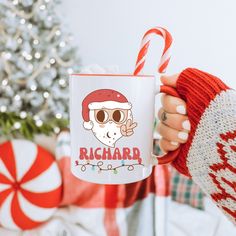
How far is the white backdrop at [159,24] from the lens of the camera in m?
1.60

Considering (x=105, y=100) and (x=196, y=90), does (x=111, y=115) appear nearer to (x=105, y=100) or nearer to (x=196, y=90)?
(x=105, y=100)

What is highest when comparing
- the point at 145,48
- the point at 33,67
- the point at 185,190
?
the point at 145,48

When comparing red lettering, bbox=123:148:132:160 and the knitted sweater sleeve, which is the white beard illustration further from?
the knitted sweater sleeve

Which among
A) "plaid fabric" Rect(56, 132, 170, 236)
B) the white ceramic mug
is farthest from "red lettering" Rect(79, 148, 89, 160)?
"plaid fabric" Rect(56, 132, 170, 236)

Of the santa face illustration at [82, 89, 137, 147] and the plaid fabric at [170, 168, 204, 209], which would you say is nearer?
the santa face illustration at [82, 89, 137, 147]

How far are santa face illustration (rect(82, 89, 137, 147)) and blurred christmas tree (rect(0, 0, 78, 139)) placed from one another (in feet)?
2.65

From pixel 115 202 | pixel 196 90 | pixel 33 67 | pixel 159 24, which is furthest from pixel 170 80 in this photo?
pixel 159 24

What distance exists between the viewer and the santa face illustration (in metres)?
0.55

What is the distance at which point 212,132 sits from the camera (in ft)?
2.04

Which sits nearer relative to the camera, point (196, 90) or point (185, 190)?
point (196, 90)

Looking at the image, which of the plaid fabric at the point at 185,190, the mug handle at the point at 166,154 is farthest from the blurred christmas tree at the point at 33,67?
the mug handle at the point at 166,154

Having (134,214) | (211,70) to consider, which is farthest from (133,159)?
(211,70)

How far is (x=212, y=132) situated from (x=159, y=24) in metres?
1.12

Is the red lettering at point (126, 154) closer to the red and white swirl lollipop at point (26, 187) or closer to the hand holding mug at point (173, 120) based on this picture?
the hand holding mug at point (173, 120)
